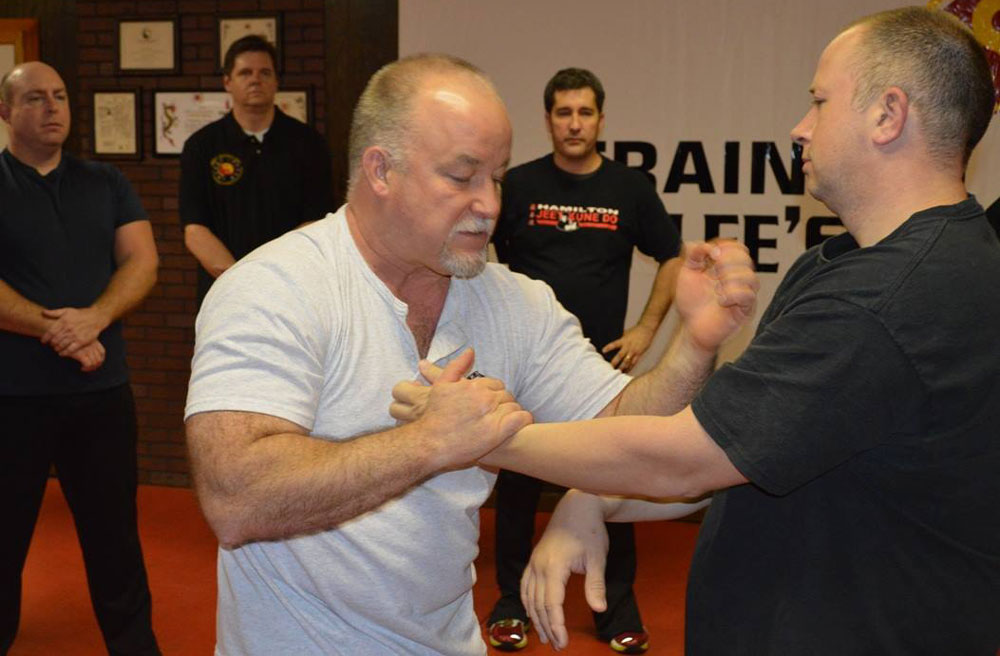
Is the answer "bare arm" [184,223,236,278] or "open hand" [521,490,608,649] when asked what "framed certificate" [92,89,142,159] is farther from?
"open hand" [521,490,608,649]

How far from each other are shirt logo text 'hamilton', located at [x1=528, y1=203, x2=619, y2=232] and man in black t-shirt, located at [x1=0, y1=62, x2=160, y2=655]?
1617 mm

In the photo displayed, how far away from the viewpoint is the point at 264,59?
192 inches

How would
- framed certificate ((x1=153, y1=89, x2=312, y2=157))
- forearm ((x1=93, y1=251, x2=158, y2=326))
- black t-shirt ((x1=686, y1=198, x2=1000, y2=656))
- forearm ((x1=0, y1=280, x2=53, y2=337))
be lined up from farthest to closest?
framed certificate ((x1=153, y1=89, x2=312, y2=157)), forearm ((x1=93, y1=251, x2=158, y2=326)), forearm ((x1=0, y1=280, x2=53, y2=337)), black t-shirt ((x1=686, y1=198, x2=1000, y2=656))

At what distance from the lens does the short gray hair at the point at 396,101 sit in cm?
190

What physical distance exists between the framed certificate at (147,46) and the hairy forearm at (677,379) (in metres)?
4.68

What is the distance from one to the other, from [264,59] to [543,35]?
57.1 inches

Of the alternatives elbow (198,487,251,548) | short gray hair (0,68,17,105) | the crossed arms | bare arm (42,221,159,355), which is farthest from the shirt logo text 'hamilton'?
elbow (198,487,251,548)

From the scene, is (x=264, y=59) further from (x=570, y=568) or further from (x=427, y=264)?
(x=570, y=568)

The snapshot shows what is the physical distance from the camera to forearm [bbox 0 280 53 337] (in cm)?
351

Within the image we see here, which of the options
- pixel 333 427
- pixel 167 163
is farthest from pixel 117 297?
pixel 167 163

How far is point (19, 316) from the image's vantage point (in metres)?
3.53

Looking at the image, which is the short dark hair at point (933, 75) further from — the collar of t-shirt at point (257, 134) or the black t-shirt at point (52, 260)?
the collar of t-shirt at point (257, 134)

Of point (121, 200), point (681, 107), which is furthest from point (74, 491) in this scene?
point (681, 107)

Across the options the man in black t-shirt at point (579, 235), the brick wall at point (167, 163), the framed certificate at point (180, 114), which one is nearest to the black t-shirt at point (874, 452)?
the man in black t-shirt at point (579, 235)
